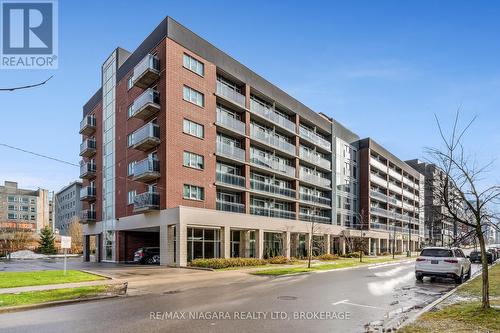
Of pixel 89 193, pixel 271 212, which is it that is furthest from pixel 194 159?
pixel 89 193

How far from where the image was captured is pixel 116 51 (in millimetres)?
41719

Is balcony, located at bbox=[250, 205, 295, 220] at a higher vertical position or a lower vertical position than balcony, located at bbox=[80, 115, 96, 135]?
lower

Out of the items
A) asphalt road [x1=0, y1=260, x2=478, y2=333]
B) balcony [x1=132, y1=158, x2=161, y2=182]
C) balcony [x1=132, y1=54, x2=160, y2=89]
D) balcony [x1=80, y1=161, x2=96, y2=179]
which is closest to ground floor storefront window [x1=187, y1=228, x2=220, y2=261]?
balcony [x1=132, y1=158, x2=161, y2=182]

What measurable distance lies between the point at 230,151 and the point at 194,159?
456 cm

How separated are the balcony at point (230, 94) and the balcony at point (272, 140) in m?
3.08

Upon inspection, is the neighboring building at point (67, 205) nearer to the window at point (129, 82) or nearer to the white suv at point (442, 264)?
the window at point (129, 82)

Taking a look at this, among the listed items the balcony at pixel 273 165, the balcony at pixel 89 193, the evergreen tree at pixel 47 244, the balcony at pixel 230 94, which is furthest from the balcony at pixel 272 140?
the evergreen tree at pixel 47 244

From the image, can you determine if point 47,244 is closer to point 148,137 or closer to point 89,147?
point 89,147

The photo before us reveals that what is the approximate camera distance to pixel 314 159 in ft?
171

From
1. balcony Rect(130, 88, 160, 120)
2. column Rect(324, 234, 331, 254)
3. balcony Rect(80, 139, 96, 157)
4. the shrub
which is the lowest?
column Rect(324, 234, 331, 254)

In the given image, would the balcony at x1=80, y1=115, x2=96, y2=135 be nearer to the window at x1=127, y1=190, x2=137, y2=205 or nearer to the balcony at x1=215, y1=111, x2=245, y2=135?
the window at x1=127, y1=190, x2=137, y2=205

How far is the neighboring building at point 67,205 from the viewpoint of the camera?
114m

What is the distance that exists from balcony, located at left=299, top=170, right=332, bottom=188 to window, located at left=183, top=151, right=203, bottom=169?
17.6 meters

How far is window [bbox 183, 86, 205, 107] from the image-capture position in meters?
33.0
